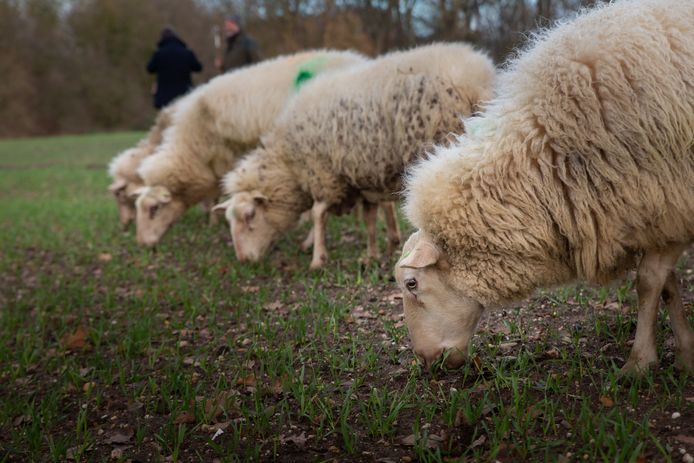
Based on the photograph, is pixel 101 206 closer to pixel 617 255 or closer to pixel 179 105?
pixel 179 105

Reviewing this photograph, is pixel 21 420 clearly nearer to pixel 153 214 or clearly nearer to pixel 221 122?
pixel 153 214

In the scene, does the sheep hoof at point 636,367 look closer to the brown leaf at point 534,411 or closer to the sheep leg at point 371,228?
the brown leaf at point 534,411

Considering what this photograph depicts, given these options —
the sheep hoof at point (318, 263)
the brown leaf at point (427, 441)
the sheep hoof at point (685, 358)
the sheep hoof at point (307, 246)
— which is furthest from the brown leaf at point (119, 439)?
the sheep hoof at point (307, 246)

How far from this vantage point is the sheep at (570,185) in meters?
2.81

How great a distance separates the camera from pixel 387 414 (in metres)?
2.98

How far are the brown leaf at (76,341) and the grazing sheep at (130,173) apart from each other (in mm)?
4446

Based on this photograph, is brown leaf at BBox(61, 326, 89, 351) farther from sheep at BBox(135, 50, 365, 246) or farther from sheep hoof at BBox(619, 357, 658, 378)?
sheep hoof at BBox(619, 357, 658, 378)

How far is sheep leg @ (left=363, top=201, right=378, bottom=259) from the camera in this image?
19.4 feet

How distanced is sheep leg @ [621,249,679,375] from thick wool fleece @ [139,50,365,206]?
451 centimetres

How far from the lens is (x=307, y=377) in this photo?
11.6 feet

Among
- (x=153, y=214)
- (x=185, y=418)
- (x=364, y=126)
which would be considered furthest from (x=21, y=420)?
(x=153, y=214)

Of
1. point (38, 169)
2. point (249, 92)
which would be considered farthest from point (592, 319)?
point (38, 169)

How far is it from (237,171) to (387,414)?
150 inches

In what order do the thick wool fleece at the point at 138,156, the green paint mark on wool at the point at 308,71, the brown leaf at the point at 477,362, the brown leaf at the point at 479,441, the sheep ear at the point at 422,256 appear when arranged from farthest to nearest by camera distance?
1. the thick wool fleece at the point at 138,156
2. the green paint mark on wool at the point at 308,71
3. the brown leaf at the point at 477,362
4. the sheep ear at the point at 422,256
5. the brown leaf at the point at 479,441
